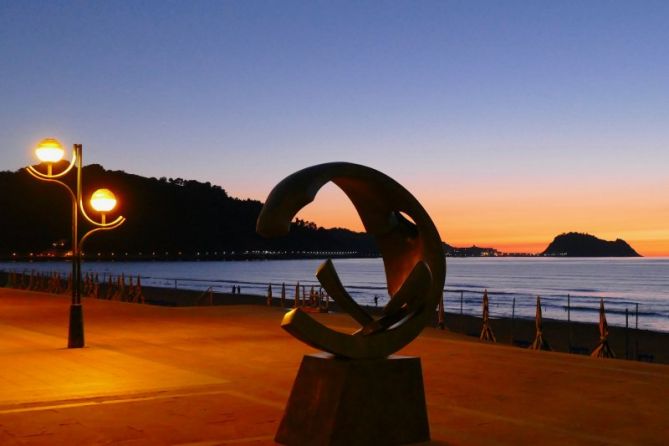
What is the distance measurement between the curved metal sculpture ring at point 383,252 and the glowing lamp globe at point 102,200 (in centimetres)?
903

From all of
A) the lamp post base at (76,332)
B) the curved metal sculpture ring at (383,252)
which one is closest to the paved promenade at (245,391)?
the lamp post base at (76,332)

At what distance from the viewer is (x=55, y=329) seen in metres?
18.7

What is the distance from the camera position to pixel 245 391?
10.4 m

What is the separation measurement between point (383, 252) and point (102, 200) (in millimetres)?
9104

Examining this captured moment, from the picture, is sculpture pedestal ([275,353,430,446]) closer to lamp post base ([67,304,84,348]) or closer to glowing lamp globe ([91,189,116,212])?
lamp post base ([67,304,84,348])

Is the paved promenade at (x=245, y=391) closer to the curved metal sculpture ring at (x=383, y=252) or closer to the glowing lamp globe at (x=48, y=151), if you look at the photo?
the curved metal sculpture ring at (x=383, y=252)

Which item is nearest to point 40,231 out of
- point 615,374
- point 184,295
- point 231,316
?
point 184,295

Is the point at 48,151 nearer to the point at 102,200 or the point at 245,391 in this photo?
the point at 102,200

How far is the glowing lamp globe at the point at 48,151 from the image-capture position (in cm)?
1515

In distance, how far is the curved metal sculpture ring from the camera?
7.30 metres

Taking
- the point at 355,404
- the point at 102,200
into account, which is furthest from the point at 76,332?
the point at 355,404

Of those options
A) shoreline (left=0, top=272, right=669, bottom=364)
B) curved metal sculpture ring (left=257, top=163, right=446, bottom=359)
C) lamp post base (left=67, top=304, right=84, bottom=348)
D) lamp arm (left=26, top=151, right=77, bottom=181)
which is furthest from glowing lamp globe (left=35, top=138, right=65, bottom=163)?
shoreline (left=0, top=272, right=669, bottom=364)

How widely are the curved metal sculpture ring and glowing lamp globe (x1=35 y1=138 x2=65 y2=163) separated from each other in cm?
844

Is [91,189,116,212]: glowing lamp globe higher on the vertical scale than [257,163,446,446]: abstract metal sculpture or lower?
higher
